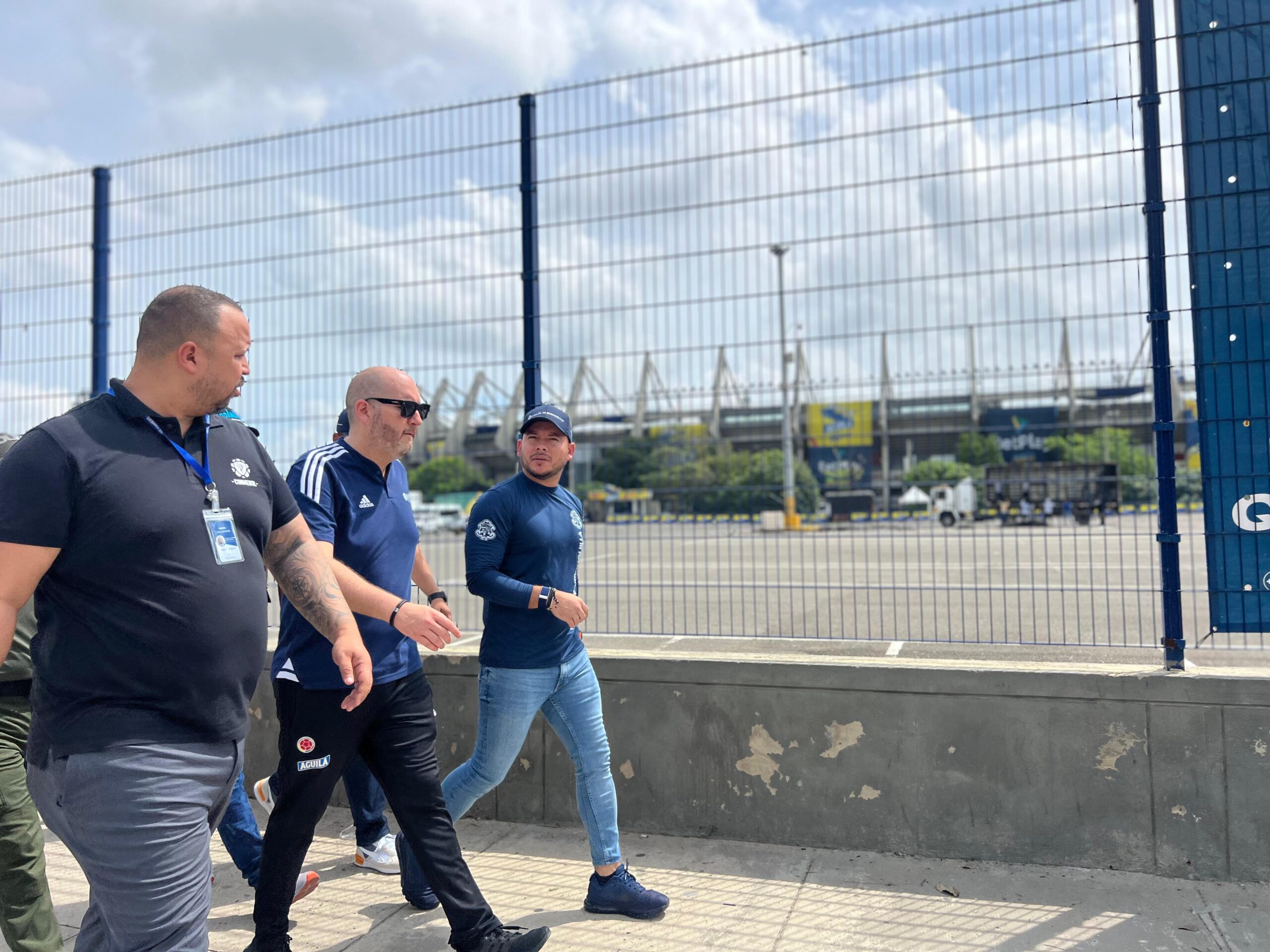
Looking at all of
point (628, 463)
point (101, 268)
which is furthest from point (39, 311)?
point (628, 463)

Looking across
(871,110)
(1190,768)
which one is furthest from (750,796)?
(871,110)

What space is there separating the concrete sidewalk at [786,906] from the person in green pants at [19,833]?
0.64m

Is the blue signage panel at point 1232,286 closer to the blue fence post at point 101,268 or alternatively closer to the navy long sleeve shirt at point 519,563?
the navy long sleeve shirt at point 519,563

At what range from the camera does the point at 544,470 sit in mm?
3535

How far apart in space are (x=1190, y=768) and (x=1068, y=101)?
116 inches

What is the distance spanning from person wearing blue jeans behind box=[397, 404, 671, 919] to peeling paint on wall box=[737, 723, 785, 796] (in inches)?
32.3

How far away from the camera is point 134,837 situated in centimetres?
200

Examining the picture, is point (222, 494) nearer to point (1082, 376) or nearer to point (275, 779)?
point (275, 779)

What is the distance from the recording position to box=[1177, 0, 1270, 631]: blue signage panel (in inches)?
150

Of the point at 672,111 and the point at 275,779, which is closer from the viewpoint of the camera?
the point at 275,779

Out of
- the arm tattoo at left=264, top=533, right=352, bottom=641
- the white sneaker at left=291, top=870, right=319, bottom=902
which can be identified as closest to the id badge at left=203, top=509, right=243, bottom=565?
the arm tattoo at left=264, top=533, right=352, bottom=641

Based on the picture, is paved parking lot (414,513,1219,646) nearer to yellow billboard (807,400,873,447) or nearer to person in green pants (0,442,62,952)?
yellow billboard (807,400,873,447)

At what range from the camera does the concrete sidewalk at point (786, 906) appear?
3.27 m

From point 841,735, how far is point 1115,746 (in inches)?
42.4
